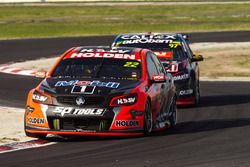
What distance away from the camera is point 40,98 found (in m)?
12.8

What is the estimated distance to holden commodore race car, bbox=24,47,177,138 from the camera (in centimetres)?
1259

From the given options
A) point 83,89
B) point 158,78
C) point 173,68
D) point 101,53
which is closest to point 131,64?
point 101,53

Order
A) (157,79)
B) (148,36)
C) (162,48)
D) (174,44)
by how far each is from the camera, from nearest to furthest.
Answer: (157,79) < (162,48) < (174,44) < (148,36)

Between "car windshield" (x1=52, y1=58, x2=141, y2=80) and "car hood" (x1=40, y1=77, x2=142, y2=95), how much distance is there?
0.40 m

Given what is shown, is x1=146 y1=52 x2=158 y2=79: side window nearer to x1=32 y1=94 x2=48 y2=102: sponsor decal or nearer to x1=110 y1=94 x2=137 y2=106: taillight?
x1=110 y1=94 x2=137 y2=106: taillight

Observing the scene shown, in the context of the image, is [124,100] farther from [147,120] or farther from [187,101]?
[187,101]

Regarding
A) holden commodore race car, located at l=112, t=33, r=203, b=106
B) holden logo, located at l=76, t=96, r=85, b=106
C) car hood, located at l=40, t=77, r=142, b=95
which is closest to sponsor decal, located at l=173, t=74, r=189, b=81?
holden commodore race car, located at l=112, t=33, r=203, b=106

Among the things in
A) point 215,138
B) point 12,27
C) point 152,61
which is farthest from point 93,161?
point 12,27

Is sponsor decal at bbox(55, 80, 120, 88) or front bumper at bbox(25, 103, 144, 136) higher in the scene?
sponsor decal at bbox(55, 80, 120, 88)

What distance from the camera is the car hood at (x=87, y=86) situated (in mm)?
12734

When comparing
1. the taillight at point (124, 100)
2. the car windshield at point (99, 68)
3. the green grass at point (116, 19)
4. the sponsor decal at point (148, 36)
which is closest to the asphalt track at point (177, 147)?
the taillight at point (124, 100)

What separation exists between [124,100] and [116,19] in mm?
45120

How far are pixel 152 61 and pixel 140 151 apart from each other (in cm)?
337

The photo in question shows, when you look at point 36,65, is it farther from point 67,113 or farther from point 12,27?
point 12,27
